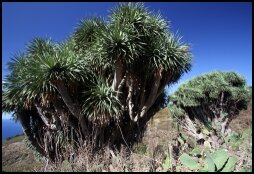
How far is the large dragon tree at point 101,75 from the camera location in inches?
404

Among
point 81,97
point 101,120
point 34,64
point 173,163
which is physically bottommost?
point 173,163

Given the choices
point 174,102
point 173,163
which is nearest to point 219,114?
point 174,102

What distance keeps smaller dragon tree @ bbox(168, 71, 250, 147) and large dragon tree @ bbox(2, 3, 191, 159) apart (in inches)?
166

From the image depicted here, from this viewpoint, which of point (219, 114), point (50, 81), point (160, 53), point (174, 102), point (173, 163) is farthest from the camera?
point (174, 102)

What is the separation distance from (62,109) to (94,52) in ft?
7.47

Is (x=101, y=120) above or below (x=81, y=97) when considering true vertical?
below

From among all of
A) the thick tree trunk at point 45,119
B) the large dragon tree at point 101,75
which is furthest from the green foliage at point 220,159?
the thick tree trunk at point 45,119

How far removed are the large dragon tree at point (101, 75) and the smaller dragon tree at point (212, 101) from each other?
4220mm

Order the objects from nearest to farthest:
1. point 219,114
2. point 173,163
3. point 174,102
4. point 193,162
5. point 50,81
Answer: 1. point 193,162
2. point 173,163
3. point 50,81
4. point 219,114
5. point 174,102

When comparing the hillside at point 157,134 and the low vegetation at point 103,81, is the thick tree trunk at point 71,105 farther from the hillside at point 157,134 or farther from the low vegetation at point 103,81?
the hillside at point 157,134

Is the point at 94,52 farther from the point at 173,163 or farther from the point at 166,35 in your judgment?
the point at 173,163

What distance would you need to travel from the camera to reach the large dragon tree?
10.3 m

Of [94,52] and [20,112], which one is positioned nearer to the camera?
[94,52]

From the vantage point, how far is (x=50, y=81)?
10.0 m
